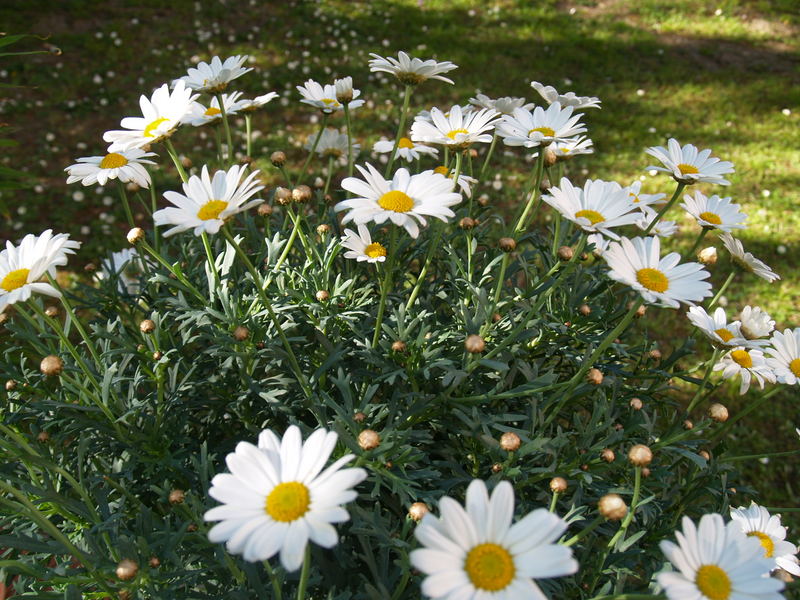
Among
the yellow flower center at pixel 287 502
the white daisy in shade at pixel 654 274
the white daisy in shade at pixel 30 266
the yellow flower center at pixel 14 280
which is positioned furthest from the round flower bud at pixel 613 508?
the yellow flower center at pixel 14 280

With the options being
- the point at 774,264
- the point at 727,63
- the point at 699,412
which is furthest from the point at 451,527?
the point at 727,63

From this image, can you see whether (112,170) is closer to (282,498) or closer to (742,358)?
(282,498)

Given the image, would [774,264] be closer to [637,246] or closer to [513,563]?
[637,246]

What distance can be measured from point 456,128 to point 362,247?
38 centimetres

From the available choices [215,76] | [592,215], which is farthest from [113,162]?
[592,215]

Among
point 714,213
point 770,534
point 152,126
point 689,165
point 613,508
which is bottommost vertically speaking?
point 770,534

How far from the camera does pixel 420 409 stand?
4.10ft

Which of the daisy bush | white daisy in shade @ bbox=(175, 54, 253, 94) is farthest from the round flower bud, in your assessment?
white daisy in shade @ bbox=(175, 54, 253, 94)

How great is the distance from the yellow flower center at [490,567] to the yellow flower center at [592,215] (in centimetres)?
67

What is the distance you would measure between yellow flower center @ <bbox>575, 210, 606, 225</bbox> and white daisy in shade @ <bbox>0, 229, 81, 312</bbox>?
38.5 inches

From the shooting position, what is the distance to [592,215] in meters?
1.20

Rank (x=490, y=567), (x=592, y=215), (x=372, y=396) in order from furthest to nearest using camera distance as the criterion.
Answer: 1. (x=372, y=396)
2. (x=592, y=215)
3. (x=490, y=567)

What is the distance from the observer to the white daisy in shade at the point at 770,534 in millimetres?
1209

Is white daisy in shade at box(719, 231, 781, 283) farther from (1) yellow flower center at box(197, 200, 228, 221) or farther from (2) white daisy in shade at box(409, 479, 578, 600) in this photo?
(1) yellow flower center at box(197, 200, 228, 221)
